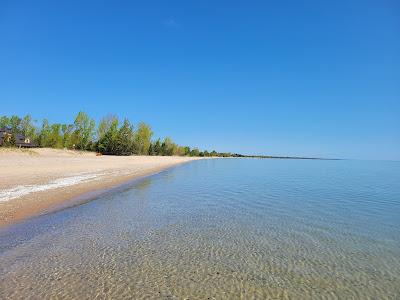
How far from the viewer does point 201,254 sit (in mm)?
6594

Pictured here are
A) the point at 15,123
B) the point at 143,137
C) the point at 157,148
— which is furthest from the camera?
the point at 157,148

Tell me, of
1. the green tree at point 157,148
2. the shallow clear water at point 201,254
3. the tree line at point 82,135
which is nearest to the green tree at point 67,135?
→ the tree line at point 82,135

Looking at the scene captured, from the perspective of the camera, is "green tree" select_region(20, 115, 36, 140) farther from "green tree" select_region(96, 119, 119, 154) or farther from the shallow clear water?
the shallow clear water

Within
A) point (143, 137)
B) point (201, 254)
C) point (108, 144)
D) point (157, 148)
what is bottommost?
point (201, 254)

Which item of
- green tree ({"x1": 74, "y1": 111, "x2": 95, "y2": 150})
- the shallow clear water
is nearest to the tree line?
green tree ({"x1": 74, "y1": 111, "x2": 95, "y2": 150})

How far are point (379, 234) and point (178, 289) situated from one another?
22.2 feet

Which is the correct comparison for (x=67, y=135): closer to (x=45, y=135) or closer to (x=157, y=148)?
(x=45, y=135)

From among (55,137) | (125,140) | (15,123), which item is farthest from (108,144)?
(15,123)

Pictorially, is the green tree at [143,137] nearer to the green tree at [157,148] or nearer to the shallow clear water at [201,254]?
the green tree at [157,148]

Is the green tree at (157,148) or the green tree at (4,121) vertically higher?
the green tree at (4,121)

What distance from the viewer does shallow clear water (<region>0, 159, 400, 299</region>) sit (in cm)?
487

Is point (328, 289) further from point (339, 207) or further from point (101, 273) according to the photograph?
point (339, 207)

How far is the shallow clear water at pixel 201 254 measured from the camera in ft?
16.0

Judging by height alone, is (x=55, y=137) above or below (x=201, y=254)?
above
